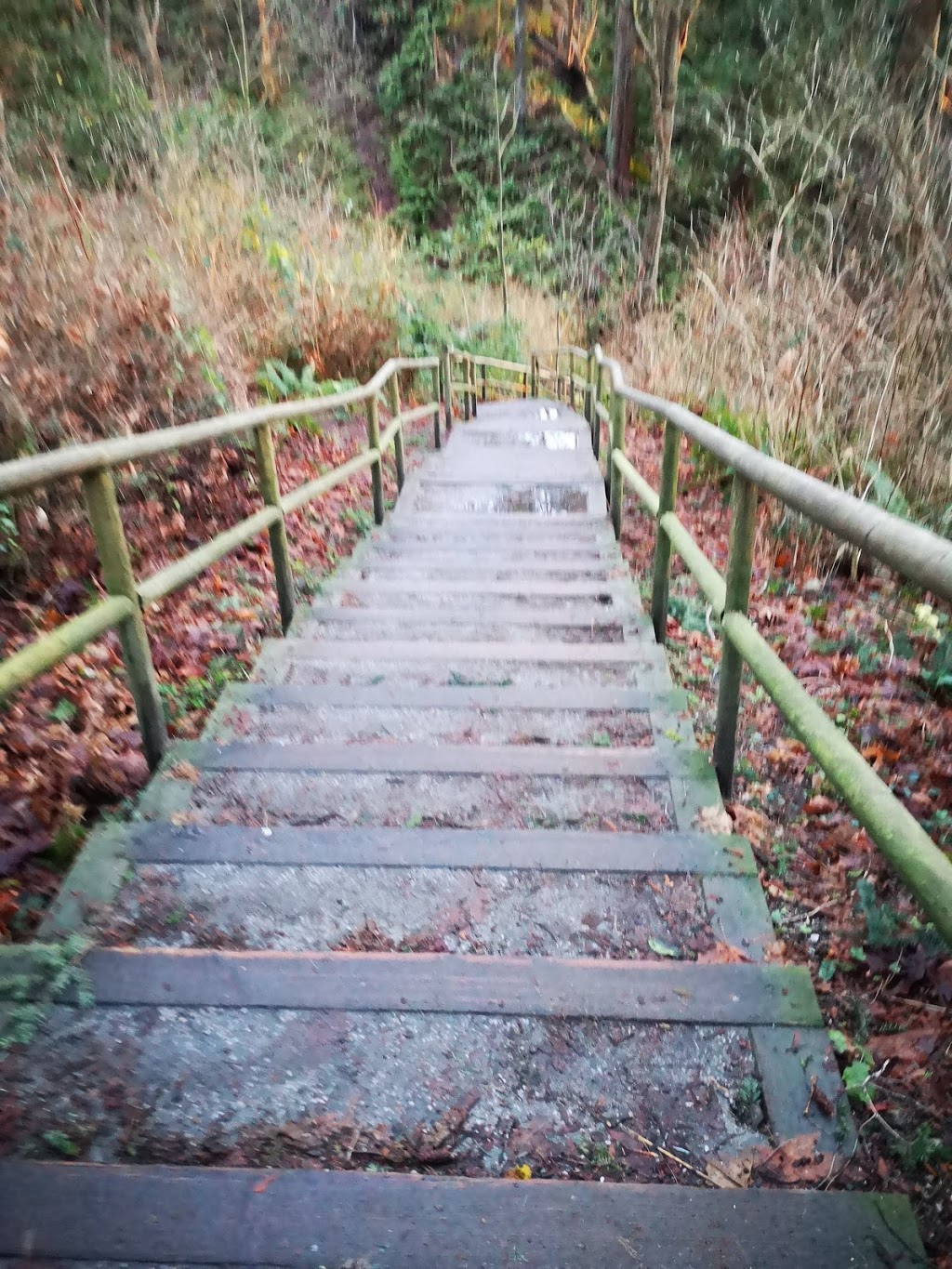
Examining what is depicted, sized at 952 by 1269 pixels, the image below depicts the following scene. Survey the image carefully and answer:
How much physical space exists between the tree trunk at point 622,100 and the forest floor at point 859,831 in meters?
18.8

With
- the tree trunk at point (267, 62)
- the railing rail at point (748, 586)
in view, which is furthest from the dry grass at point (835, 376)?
the tree trunk at point (267, 62)

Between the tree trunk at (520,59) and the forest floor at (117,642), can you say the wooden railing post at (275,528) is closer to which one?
the forest floor at (117,642)

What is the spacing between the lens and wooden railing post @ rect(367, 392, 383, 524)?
5.57 meters

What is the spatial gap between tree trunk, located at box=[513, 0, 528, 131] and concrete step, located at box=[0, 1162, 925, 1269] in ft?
82.7

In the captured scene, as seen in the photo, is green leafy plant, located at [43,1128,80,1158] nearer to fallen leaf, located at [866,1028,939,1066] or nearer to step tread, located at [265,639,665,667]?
→ fallen leaf, located at [866,1028,939,1066]

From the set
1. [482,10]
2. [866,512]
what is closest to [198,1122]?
[866,512]

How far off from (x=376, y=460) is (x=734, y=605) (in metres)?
3.87

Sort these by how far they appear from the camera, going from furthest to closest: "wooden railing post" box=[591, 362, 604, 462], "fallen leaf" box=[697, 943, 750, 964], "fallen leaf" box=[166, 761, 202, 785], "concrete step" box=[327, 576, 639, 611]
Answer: "wooden railing post" box=[591, 362, 604, 462] → "concrete step" box=[327, 576, 639, 611] → "fallen leaf" box=[166, 761, 202, 785] → "fallen leaf" box=[697, 943, 750, 964]

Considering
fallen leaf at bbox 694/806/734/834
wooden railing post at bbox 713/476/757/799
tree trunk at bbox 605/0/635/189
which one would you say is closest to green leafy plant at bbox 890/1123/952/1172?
fallen leaf at bbox 694/806/734/834

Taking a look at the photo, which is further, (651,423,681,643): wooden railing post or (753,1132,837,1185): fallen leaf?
(651,423,681,643): wooden railing post

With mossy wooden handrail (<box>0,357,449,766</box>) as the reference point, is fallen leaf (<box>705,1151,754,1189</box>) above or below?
below

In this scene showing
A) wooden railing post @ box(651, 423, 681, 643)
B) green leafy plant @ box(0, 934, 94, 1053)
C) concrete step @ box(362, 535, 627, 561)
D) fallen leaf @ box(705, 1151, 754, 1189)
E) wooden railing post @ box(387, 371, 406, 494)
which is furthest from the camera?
wooden railing post @ box(387, 371, 406, 494)

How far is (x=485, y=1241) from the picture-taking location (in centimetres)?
122

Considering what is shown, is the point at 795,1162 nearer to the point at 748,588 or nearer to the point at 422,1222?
the point at 422,1222
